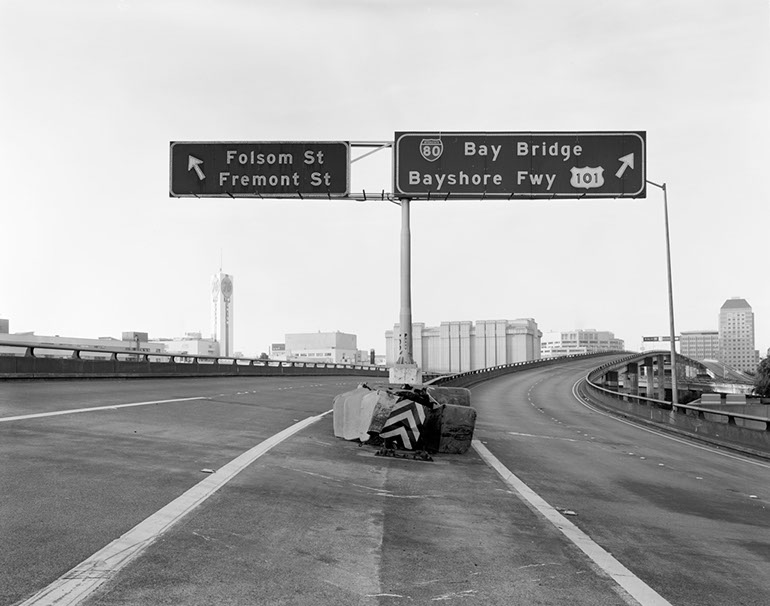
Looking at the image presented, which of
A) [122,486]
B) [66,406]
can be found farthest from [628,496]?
[66,406]

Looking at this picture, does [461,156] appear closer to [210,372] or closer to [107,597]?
[107,597]

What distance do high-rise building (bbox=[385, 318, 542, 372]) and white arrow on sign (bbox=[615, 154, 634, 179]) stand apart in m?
157

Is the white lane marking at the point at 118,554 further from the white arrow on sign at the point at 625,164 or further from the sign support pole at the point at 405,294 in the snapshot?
the white arrow on sign at the point at 625,164

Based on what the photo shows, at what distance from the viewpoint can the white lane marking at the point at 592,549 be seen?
5.00m

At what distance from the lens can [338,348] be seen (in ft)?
558

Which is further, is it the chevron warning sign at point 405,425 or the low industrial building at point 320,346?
the low industrial building at point 320,346

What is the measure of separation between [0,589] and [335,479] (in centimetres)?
499

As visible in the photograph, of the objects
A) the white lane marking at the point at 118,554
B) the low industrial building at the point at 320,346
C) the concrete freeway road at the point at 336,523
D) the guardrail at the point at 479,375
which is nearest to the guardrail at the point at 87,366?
the concrete freeway road at the point at 336,523

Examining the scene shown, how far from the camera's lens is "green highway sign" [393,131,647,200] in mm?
17422

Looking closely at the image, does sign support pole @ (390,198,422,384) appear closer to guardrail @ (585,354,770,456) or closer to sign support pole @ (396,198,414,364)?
sign support pole @ (396,198,414,364)

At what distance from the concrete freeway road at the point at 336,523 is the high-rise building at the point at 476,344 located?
163m

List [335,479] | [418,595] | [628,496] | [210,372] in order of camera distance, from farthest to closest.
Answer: [210,372], [628,496], [335,479], [418,595]

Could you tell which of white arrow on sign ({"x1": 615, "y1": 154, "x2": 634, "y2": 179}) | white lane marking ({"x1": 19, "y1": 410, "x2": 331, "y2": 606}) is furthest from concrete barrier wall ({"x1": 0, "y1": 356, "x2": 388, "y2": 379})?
white arrow on sign ({"x1": 615, "y1": 154, "x2": 634, "y2": 179})

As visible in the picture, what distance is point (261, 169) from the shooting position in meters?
17.8
